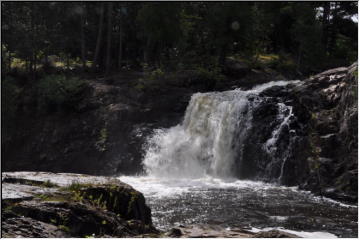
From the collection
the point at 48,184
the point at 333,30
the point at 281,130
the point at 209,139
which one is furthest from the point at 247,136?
the point at 333,30

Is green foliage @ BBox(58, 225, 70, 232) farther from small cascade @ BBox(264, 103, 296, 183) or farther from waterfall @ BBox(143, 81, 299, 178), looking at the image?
waterfall @ BBox(143, 81, 299, 178)

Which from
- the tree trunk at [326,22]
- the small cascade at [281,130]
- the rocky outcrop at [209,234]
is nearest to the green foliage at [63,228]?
the rocky outcrop at [209,234]

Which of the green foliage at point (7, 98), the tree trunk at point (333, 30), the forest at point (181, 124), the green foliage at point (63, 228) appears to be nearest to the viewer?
the green foliage at point (63, 228)

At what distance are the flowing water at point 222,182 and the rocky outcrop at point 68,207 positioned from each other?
7.30ft

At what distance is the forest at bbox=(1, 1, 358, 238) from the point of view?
879cm

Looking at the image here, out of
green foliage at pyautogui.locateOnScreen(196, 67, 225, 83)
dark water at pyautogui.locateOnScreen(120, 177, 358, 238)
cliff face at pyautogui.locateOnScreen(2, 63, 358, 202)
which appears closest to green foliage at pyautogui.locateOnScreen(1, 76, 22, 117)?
cliff face at pyautogui.locateOnScreen(2, 63, 358, 202)

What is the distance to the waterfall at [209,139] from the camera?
2047cm

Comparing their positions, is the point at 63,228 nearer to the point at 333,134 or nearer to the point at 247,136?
the point at 333,134

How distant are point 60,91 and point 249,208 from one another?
1800cm

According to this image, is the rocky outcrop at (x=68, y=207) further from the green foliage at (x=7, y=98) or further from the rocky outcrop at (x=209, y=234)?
the green foliage at (x=7, y=98)

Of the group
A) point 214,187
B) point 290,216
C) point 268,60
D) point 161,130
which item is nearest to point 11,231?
point 290,216

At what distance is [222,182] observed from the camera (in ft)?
59.9

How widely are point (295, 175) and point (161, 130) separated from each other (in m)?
8.63

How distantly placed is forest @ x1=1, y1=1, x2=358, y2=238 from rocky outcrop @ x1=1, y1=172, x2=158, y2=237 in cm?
3
